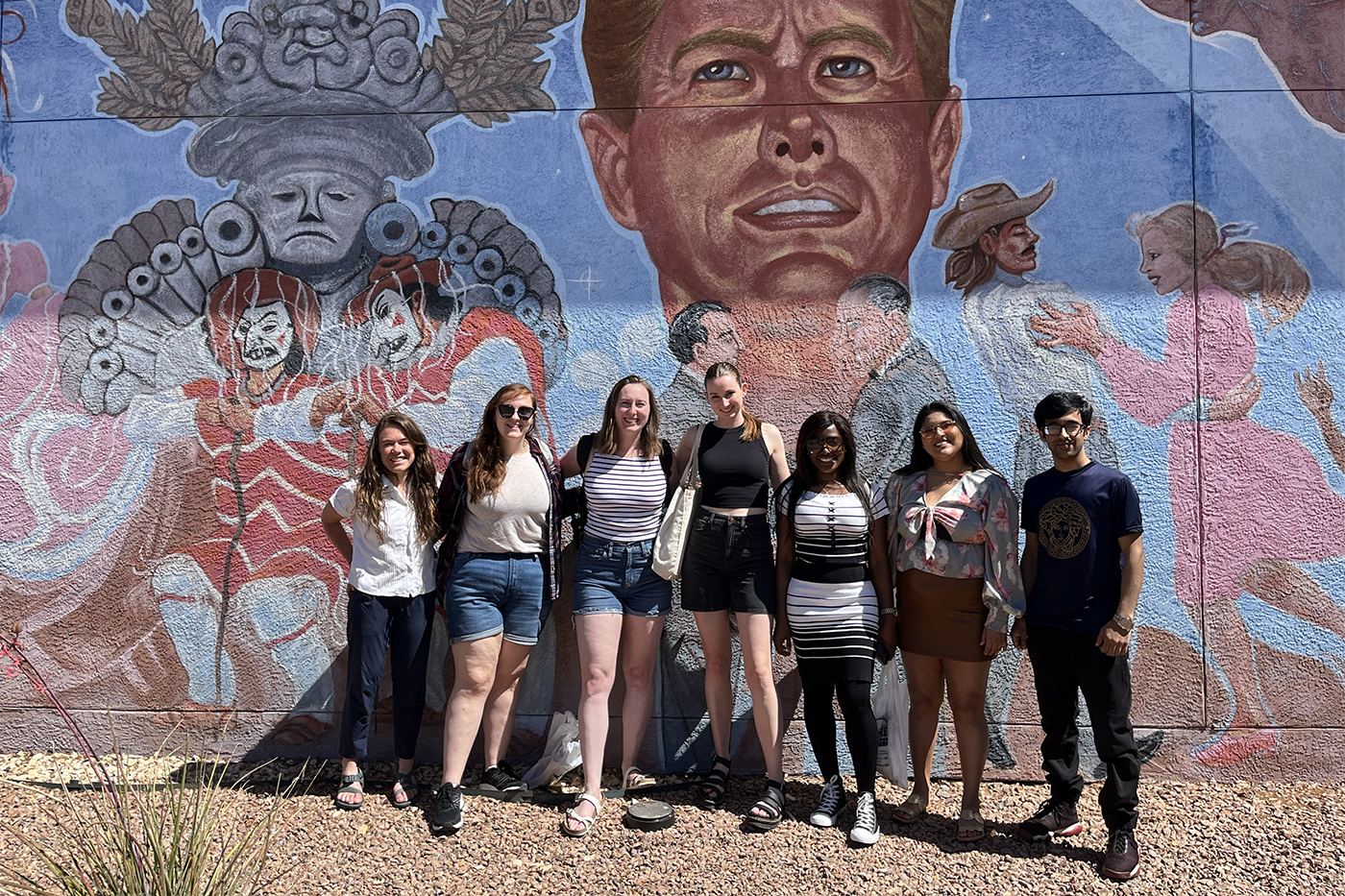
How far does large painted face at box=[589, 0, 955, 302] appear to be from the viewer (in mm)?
4590

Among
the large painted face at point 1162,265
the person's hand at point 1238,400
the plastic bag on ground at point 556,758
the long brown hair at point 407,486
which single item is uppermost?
the large painted face at point 1162,265

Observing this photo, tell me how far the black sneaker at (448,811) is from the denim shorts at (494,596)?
618mm

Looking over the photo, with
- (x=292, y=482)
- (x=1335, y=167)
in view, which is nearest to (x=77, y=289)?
(x=292, y=482)

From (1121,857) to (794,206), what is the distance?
126 inches

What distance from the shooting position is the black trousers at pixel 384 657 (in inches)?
157

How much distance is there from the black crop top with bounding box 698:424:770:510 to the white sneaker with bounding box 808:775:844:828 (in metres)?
1.19

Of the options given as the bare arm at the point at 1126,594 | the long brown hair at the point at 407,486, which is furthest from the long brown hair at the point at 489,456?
the bare arm at the point at 1126,594

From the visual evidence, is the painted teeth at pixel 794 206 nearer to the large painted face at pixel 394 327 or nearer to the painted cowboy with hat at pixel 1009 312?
the painted cowboy with hat at pixel 1009 312

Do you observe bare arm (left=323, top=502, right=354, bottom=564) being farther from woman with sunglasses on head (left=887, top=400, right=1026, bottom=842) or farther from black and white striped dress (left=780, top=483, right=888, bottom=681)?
woman with sunglasses on head (left=887, top=400, right=1026, bottom=842)

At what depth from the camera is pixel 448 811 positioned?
149 inches

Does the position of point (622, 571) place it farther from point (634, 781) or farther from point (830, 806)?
point (830, 806)

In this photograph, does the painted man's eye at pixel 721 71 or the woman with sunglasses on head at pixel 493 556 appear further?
the painted man's eye at pixel 721 71

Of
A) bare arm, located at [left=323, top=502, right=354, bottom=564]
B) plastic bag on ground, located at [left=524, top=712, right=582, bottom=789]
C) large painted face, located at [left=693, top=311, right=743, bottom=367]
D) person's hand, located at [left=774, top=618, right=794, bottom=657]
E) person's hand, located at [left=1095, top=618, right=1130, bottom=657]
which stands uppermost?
A: large painted face, located at [left=693, top=311, right=743, bottom=367]

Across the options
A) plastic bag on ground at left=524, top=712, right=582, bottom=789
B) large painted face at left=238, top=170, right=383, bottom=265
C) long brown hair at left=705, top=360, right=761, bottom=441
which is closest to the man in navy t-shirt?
long brown hair at left=705, top=360, right=761, bottom=441
